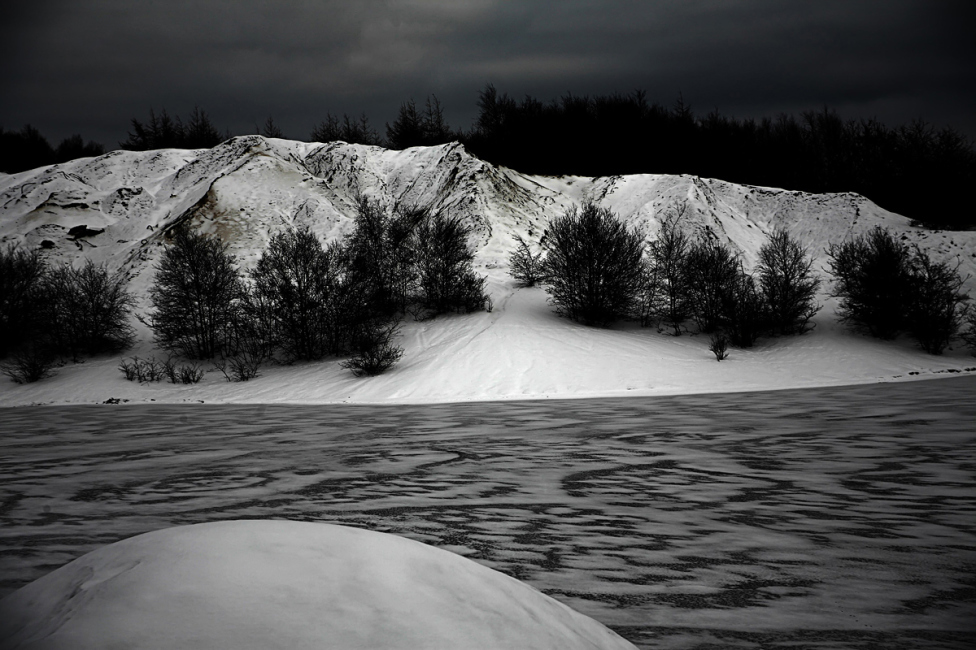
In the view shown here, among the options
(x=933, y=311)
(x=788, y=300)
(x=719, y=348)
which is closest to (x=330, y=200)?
(x=719, y=348)

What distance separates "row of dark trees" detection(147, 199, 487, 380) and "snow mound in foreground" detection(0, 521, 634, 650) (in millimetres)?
26489

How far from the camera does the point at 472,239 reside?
44.3 metres

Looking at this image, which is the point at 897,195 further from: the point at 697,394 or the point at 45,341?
the point at 45,341

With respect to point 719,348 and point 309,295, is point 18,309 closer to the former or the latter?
point 309,295

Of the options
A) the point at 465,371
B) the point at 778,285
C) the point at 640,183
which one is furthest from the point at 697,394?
the point at 640,183

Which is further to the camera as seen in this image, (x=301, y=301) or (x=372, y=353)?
(x=301, y=301)

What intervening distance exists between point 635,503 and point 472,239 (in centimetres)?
3909

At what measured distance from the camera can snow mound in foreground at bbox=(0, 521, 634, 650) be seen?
1.55 metres

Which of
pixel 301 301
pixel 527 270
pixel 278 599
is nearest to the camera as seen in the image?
pixel 278 599

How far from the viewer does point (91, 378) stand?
99.1 ft

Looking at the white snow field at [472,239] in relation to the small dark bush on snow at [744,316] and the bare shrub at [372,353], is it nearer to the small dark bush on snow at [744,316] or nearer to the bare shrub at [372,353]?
the bare shrub at [372,353]

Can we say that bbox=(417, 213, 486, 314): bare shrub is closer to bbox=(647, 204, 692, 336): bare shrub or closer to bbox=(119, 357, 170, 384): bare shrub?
bbox=(647, 204, 692, 336): bare shrub

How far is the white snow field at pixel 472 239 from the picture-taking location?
25156mm

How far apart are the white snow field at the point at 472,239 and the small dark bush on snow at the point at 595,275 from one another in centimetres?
152
